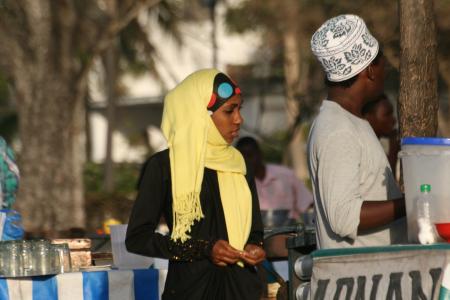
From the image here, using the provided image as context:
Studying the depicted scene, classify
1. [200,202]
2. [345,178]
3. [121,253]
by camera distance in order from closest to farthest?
[345,178] < [200,202] < [121,253]

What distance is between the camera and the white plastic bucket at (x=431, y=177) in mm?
4434

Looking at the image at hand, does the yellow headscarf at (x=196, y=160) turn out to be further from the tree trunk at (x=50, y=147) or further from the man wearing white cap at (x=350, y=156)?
the tree trunk at (x=50, y=147)

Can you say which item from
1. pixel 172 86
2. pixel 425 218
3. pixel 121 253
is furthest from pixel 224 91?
pixel 172 86

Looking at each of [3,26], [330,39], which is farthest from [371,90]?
[3,26]

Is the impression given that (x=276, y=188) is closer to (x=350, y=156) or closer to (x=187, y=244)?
(x=187, y=244)

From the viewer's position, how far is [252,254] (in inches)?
201

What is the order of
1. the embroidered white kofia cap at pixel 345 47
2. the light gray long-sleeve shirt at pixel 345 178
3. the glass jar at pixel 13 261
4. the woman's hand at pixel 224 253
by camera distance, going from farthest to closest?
the glass jar at pixel 13 261, the woman's hand at pixel 224 253, the embroidered white kofia cap at pixel 345 47, the light gray long-sleeve shirt at pixel 345 178

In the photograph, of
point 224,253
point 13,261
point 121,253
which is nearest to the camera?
point 224,253

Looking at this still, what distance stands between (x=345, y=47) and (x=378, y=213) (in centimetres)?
65

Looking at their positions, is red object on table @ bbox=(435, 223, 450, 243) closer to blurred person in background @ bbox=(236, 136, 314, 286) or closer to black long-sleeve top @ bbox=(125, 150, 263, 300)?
black long-sleeve top @ bbox=(125, 150, 263, 300)

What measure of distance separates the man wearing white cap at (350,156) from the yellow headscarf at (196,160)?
499 millimetres

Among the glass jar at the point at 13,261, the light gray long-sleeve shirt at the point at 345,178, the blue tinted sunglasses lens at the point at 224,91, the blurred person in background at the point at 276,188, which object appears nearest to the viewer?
the light gray long-sleeve shirt at the point at 345,178

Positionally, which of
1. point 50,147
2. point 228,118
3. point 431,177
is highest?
point 50,147

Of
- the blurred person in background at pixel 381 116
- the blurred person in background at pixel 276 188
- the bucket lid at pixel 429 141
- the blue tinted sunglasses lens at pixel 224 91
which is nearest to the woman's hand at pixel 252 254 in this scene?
the blue tinted sunglasses lens at pixel 224 91
